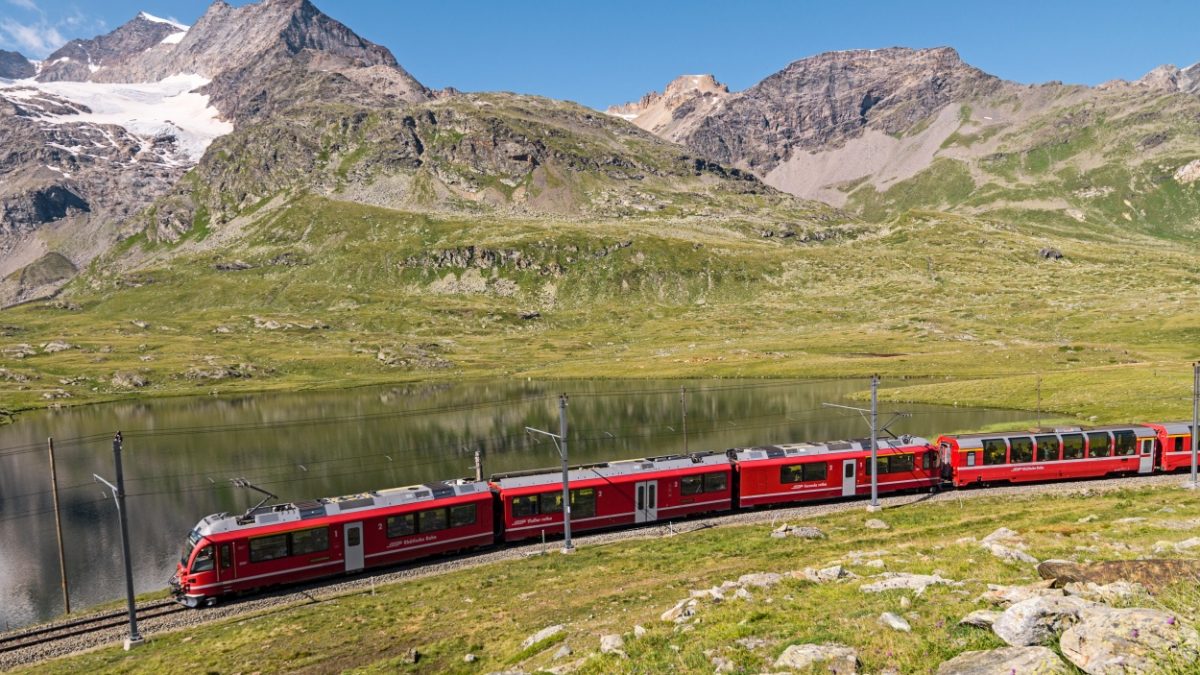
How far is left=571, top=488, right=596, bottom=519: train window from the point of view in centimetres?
5028

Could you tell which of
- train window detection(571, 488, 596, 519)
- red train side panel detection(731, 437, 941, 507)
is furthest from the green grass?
red train side panel detection(731, 437, 941, 507)

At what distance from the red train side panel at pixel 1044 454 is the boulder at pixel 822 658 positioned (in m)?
48.4

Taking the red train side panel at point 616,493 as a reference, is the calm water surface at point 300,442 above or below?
below

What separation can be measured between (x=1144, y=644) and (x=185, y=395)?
18649 centimetres

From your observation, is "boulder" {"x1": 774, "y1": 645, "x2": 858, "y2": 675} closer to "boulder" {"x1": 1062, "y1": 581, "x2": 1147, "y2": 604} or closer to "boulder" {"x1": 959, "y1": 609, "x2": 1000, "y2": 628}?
"boulder" {"x1": 959, "y1": 609, "x2": 1000, "y2": 628}

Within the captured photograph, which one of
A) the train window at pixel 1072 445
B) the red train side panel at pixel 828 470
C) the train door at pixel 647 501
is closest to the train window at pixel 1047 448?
the train window at pixel 1072 445

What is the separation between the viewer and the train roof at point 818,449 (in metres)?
55.5

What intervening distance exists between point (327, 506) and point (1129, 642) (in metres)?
42.4

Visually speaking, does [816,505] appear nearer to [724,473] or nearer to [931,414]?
[724,473]

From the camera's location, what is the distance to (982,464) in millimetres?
58500

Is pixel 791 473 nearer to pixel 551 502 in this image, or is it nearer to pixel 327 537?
pixel 551 502

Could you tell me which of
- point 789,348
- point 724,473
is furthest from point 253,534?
point 789,348

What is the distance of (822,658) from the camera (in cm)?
1617

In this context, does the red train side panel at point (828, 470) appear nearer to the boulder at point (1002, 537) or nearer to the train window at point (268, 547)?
the boulder at point (1002, 537)
